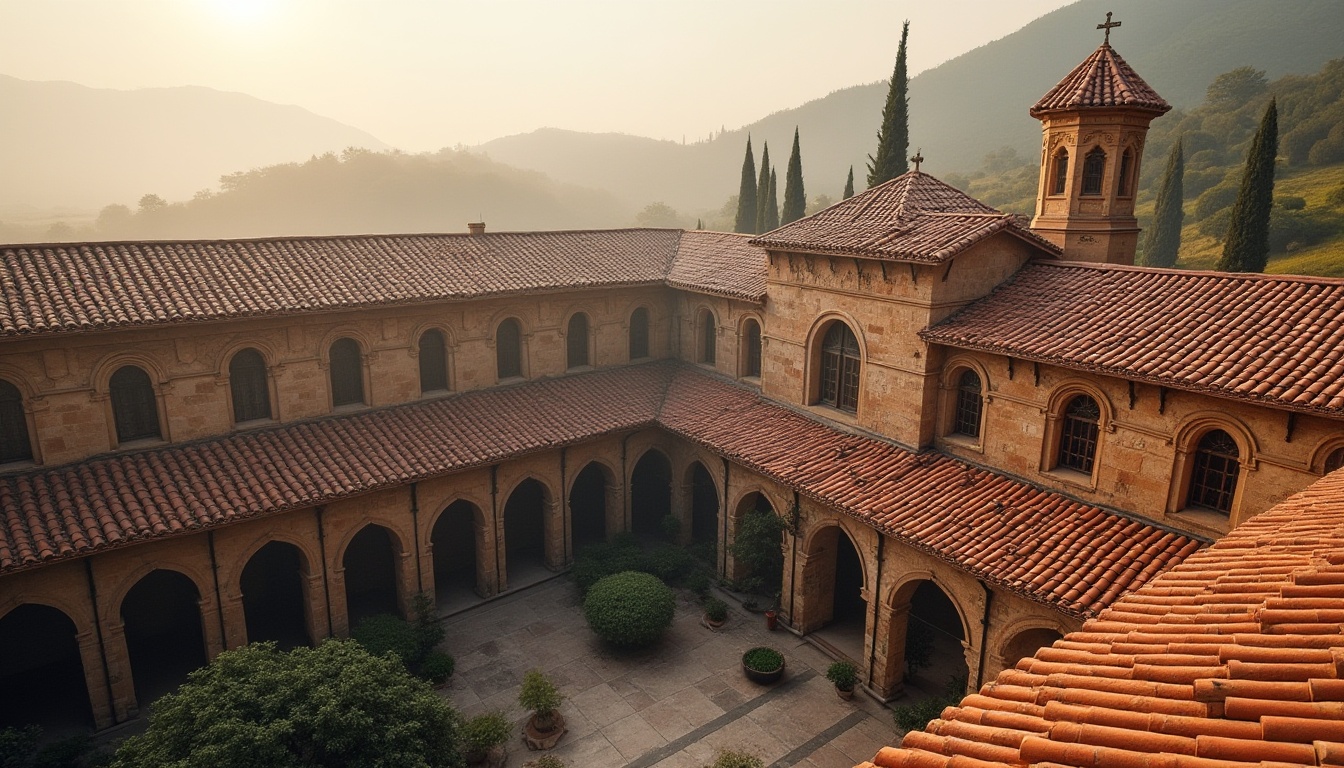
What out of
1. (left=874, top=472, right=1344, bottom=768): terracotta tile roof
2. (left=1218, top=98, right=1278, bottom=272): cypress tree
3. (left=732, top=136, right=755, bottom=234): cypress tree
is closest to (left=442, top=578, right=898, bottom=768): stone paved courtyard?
(left=874, top=472, right=1344, bottom=768): terracotta tile roof

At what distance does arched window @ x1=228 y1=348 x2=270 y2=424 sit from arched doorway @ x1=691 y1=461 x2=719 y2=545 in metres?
15.4

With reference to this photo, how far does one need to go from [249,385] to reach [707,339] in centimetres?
1699

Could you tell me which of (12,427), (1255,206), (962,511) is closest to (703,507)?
(962,511)

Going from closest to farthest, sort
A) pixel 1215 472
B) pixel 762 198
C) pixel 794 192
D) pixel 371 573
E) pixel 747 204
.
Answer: pixel 1215 472 < pixel 371 573 < pixel 794 192 < pixel 762 198 < pixel 747 204

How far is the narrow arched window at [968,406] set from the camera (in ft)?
70.1

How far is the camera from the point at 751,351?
2978 cm

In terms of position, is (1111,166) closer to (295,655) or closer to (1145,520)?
(1145,520)

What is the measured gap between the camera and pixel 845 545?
2589cm

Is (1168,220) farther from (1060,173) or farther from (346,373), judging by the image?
(346,373)

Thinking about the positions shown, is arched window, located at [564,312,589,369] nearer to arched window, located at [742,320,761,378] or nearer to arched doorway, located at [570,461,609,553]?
arched doorway, located at [570,461,609,553]

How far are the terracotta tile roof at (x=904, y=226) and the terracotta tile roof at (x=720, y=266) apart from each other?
2.37 metres

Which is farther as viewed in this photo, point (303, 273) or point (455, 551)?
point (455, 551)

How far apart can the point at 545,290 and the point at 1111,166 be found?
19389 millimetres

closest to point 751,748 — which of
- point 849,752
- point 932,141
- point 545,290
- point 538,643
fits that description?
point 849,752
